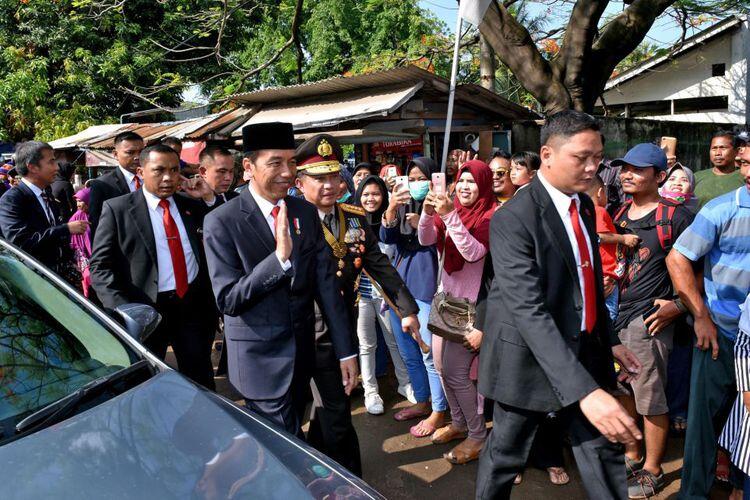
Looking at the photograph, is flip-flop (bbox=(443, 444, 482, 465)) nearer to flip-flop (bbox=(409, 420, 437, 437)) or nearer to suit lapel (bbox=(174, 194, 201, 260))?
flip-flop (bbox=(409, 420, 437, 437))

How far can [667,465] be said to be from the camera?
3512 mm

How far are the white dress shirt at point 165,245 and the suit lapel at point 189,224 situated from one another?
0.02 metres

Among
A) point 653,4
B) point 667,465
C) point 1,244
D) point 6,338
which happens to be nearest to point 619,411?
point 667,465

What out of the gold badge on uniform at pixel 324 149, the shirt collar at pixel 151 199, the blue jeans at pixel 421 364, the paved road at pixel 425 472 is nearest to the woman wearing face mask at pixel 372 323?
the blue jeans at pixel 421 364

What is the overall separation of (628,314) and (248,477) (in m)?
2.59

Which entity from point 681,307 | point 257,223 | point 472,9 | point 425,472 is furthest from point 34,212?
point 681,307

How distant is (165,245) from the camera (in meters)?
3.65

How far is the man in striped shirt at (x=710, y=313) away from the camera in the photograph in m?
2.80

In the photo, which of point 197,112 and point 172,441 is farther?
point 197,112

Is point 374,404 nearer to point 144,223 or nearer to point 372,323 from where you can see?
point 372,323

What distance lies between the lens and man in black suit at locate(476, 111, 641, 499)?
2328 mm

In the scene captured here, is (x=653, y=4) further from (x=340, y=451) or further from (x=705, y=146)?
(x=340, y=451)

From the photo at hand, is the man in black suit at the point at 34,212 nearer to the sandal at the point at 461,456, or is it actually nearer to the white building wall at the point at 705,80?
the sandal at the point at 461,456

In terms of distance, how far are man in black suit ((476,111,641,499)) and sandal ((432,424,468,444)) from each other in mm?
1370
